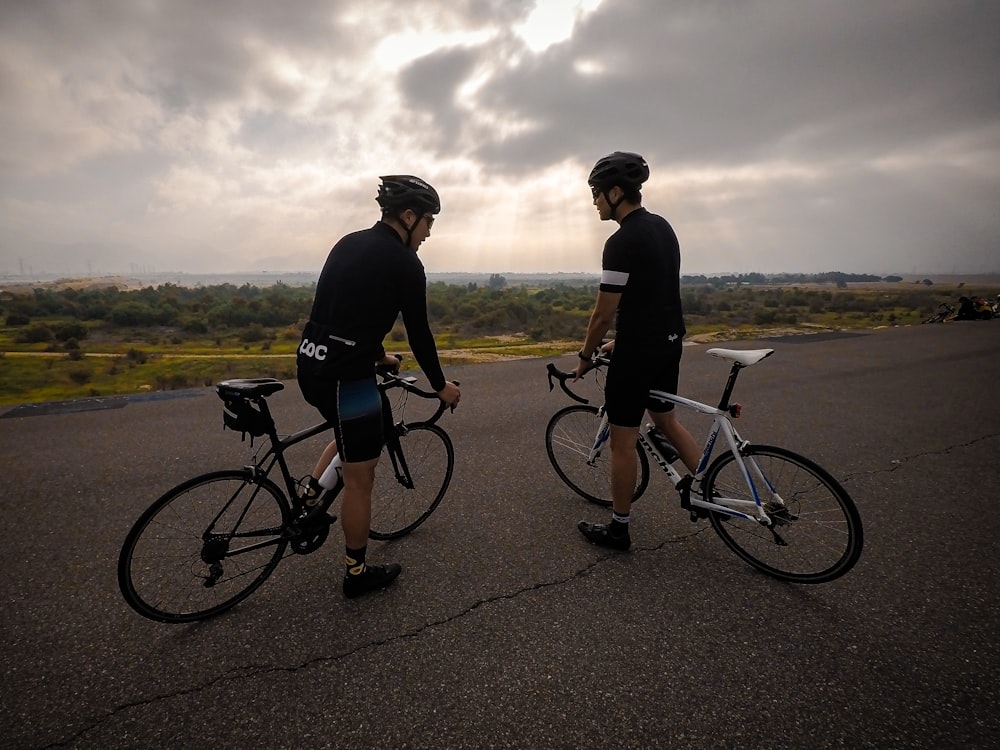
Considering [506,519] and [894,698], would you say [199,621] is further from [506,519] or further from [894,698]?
[894,698]

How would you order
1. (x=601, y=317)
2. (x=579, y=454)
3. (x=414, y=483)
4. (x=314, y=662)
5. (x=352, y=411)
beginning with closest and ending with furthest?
(x=314, y=662) < (x=352, y=411) < (x=601, y=317) < (x=414, y=483) < (x=579, y=454)

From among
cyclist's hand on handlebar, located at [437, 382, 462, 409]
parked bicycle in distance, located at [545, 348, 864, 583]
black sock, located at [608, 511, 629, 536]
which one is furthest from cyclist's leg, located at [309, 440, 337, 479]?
black sock, located at [608, 511, 629, 536]

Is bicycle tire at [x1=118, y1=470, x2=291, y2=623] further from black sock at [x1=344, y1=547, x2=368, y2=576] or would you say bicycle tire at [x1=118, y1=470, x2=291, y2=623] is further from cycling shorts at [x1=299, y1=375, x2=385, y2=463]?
cycling shorts at [x1=299, y1=375, x2=385, y2=463]

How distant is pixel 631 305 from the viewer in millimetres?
2854

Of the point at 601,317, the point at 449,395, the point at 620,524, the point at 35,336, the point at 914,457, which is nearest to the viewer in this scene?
the point at 449,395

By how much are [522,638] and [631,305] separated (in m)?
2.00

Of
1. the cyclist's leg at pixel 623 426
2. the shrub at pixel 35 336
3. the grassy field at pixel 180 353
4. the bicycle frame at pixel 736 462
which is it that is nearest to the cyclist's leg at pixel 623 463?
the cyclist's leg at pixel 623 426

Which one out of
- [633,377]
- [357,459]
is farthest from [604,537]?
[357,459]

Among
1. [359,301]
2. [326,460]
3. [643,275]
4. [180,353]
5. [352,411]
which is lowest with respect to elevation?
[180,353]

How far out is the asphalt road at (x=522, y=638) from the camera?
6.28 ft

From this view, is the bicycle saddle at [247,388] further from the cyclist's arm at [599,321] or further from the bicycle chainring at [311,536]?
the cyclist's arm at [599,321]

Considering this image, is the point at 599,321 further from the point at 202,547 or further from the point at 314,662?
the point at 202,547

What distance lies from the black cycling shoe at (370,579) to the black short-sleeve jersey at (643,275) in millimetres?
2072

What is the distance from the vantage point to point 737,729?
74.3 inches
